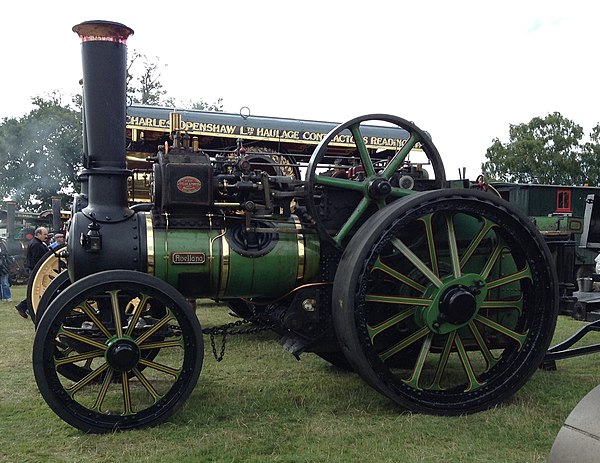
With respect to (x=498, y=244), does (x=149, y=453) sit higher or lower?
lower

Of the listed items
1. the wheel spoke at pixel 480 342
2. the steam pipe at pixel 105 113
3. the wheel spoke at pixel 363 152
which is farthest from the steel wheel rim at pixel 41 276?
the wheel spoke at pixel 480 342

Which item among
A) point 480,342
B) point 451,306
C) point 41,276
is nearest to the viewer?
point 451,306

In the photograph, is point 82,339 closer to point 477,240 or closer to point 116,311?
point 116,311

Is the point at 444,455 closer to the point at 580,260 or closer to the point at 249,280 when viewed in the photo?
the point at 249,280

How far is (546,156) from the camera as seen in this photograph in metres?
35.2

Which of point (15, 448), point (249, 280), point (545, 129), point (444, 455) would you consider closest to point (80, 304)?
point (15, 448)

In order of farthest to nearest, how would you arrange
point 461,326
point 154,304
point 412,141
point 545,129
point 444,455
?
point 545,129
point 154,304
point 412,141
point 461,326
point 444,455

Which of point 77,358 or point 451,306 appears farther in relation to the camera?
point 451,306

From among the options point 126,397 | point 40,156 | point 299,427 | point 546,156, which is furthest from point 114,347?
point 546,156

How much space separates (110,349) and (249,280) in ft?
3.48

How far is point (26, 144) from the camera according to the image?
31516mm

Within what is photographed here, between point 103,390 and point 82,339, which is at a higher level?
point 82,339

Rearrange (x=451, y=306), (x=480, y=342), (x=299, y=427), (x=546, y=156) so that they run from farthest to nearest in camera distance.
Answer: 1. (x=546, y=156)
2. (x=480, y=342)
3. (x=451, y=306)
4. (x=299, y=427)

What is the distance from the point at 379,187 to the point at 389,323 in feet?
3.02
